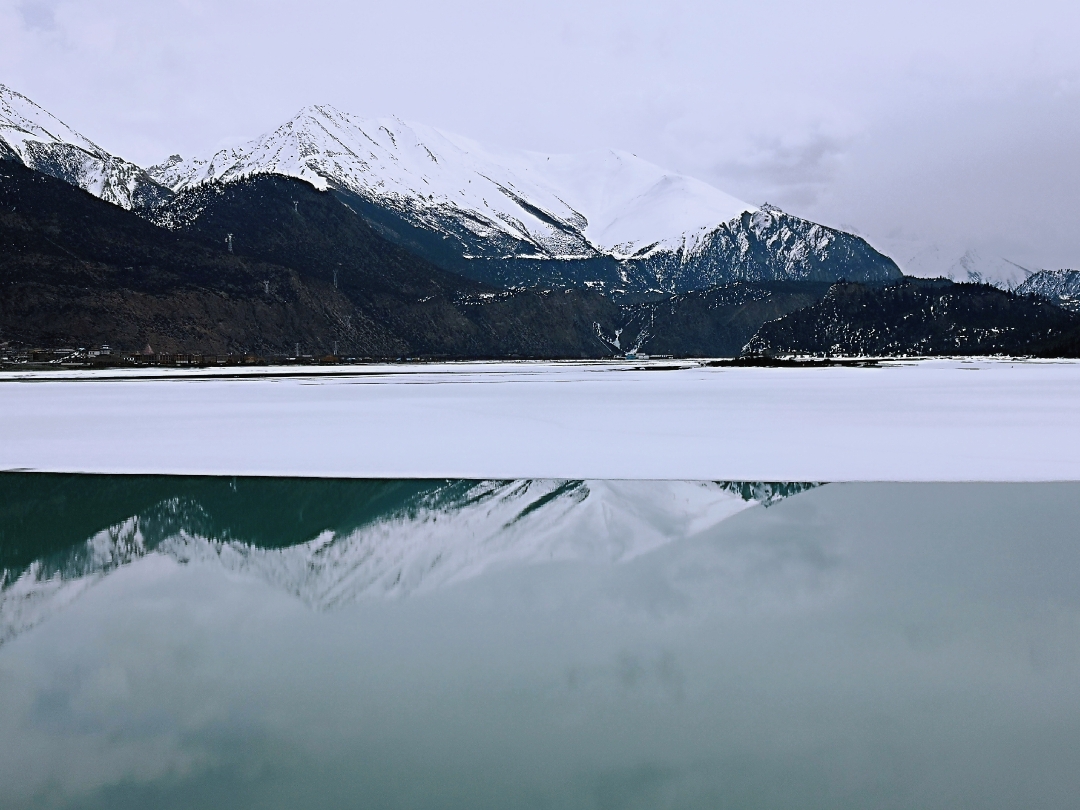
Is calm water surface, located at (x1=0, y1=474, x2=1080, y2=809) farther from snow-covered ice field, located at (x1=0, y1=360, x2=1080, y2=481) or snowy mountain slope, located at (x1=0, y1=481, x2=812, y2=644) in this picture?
snow-covered ice field, located at (x1=0, y1=360, x2=1080, y2=481)

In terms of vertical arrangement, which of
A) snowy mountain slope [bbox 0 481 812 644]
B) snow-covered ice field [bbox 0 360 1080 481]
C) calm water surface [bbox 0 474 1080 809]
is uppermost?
snow-covered ice field [bbox 0 360 1080 481]

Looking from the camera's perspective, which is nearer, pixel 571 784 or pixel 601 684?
pixel 571 784

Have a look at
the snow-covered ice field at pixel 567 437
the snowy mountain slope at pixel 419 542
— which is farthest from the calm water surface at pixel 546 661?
the snow-covered ice field at pixel 567 437

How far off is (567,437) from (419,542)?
46.4 feet

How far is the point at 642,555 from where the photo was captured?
13.4 m

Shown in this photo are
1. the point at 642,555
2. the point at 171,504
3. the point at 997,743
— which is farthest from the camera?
the point at 171,504

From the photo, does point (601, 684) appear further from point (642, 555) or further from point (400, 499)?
point (400, 499)

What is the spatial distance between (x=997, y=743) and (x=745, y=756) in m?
1.91

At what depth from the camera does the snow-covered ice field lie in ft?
71.6

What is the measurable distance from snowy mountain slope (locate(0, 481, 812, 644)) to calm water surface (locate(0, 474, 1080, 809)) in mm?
79

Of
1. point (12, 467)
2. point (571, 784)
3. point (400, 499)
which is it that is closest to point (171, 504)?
point (400, 499)

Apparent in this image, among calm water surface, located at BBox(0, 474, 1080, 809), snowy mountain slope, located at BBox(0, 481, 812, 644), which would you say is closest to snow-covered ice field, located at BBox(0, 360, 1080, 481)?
snowy mountain slope, located at BBox(0, 481, 812, 644)

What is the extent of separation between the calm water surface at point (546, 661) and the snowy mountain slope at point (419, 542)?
79 mm

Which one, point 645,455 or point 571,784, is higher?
point 645,455
